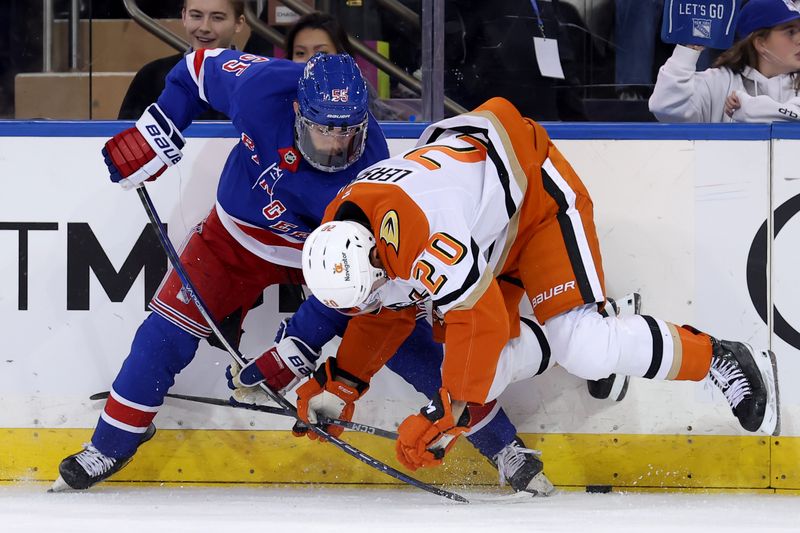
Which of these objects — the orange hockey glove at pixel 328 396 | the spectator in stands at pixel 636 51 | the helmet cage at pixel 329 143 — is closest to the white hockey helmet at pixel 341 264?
the helmet cage at pixel 329 143

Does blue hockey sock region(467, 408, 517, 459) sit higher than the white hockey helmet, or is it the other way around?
the white hockey helmet

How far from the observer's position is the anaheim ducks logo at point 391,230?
2486 mm

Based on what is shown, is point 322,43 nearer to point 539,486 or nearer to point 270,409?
point 270,409

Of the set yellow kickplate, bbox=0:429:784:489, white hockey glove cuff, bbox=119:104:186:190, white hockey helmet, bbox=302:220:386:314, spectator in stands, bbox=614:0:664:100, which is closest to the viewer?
white hockey helmet, bbox=302:220:386:314

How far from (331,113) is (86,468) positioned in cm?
118

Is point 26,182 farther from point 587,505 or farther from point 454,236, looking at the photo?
point 587,505

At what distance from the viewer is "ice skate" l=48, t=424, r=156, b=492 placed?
302 cm

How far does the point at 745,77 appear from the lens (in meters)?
3.28

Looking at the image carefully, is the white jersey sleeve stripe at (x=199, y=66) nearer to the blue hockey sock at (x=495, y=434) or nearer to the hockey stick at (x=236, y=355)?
the hockey stick at (x=236, y=355)

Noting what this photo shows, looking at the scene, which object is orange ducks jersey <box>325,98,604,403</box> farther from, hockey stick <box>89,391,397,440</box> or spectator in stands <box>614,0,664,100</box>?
spectator in stands <box>614,0,664,100</box>

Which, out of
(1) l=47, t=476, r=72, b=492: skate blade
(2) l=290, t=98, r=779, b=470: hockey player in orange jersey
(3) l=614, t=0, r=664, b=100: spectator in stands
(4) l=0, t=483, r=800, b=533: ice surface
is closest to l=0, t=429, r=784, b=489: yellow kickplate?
(4) l=0, t=483, r=800, b=533: ice surface

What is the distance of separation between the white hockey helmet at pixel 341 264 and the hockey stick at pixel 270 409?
0.52 meters

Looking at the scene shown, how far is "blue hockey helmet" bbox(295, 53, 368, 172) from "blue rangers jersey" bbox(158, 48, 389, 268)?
0.24 feet

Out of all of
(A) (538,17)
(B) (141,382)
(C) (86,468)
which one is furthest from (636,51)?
(C) (86,468)
